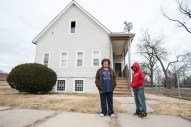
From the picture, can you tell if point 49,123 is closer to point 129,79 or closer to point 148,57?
point 129,79

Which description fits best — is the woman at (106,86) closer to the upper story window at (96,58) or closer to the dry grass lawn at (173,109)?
the dry grass lawn at (173,109)

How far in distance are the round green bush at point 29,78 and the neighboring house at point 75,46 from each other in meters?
2.67

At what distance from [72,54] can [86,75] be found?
227 cm

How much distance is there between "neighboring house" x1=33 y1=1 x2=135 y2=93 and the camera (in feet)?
45.9

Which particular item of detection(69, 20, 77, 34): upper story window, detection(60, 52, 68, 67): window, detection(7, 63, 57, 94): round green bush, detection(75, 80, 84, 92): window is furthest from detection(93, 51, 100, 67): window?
detection(7, 63, 57, 94): round green bush

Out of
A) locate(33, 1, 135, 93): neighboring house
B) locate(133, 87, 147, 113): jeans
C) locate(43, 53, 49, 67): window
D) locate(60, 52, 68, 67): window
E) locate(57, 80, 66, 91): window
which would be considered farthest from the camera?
locate(43, 53, 49, 67): window

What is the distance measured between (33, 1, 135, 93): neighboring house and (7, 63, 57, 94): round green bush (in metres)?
2.67

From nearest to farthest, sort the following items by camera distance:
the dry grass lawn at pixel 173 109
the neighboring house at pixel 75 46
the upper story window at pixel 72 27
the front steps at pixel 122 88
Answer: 1. the dry grass lawn at pixel 173 109
2. the front steps at pixel 122 88
3. the neighboring house at pixel 75 46
4. the upper story window at pixel 72 27

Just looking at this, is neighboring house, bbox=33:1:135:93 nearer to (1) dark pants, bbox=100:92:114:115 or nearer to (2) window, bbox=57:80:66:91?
(2) window, bbox=57:80:66:91

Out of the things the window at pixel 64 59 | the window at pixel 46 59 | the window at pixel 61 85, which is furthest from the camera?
the window at pixel 46 59

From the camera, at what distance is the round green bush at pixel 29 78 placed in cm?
1108

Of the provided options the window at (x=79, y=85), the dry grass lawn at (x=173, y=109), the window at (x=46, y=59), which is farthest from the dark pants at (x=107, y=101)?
the window at (x=46, y=59)

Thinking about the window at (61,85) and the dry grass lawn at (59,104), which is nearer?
the dry grass lawn at (59,104)

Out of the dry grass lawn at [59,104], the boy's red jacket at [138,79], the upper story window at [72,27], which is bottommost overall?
the dry grass lawn at [59,104]
